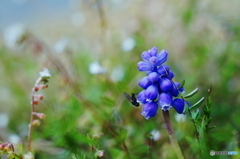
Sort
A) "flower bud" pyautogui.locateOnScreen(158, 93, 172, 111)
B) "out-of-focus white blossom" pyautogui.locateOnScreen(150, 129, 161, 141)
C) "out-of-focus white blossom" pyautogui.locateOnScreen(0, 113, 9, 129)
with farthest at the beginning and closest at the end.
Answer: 1. "out-of-focus white blossom" pyautogui.locateOnScreen(0, 113, 9, 129)
2. "out-of-focus white blossom" pyautogui.locateOnScreen(150, 129, 161, 141)
3. "flower bud" pyautogui.locateOnScreen(158, 93, 172, 111)

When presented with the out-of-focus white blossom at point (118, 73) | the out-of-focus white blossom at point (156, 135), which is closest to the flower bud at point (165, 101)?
the out-of-focus white blossom at point (156, 135)

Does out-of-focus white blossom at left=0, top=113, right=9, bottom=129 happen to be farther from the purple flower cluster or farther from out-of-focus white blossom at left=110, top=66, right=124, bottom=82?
the purple flower cluster

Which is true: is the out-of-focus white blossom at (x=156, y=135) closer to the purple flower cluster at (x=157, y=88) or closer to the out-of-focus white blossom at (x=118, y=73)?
the purple flower cluster at (x=157, y=88)

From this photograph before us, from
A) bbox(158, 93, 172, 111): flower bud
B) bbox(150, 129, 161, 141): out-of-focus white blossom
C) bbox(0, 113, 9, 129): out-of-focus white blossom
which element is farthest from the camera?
bbox(0, 113, 9, 129): out-of-focus white blossom

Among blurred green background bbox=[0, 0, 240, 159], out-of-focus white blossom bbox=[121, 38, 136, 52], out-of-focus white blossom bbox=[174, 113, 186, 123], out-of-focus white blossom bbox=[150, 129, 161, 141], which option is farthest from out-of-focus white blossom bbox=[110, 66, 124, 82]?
out-of-focus white blossom bbox=[150, 129, 161, 141]

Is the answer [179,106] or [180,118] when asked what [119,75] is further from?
[179,106]

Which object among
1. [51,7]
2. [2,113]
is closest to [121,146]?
[2,113]

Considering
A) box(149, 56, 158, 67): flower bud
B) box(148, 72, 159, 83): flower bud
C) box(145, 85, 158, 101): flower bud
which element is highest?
box(149, 56, 158, 67): flower bud

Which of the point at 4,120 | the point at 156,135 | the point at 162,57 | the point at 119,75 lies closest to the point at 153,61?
the point at 162,57
